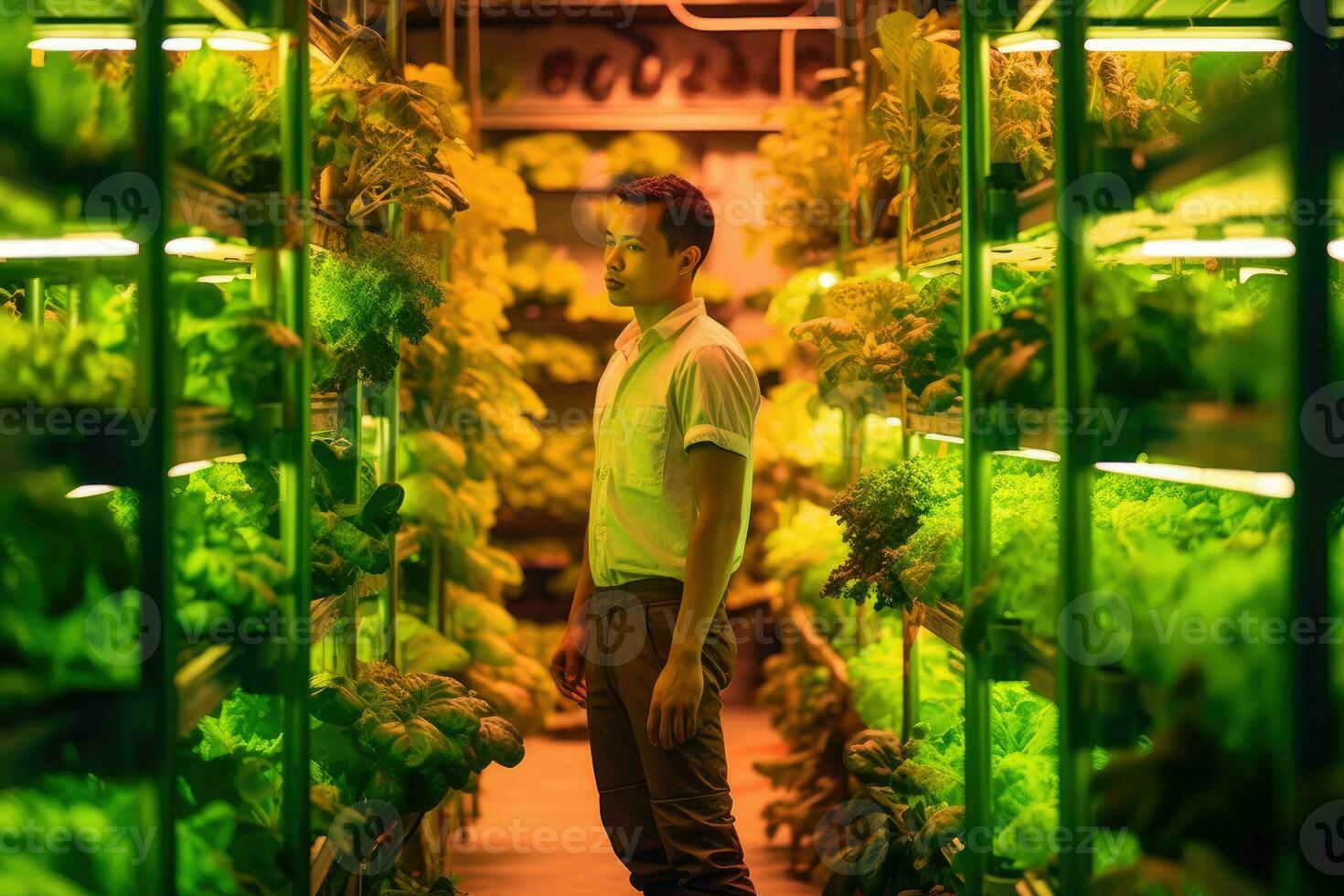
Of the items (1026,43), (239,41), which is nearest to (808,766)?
(1026,43)

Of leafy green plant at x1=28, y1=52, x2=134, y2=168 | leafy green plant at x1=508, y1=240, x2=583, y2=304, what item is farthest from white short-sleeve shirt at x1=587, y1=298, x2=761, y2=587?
leafy green plant at x1=508, y1=240, x2=583, y2=304

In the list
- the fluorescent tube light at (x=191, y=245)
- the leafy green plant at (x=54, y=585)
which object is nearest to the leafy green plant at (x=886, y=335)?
the fluorescent tube light at (x=191, y=245)

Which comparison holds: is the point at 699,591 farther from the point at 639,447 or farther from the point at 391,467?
the point at 391,467

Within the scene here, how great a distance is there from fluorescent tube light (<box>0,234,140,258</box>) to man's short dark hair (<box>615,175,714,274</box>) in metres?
1.33

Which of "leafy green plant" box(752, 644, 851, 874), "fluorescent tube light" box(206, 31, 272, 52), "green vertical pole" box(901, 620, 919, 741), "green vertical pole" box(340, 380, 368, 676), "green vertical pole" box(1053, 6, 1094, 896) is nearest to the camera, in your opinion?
"green vertical pole" box(1053, 6, 1094, 896)

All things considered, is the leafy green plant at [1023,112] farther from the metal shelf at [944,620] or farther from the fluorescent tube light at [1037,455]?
the metal shelf at [944,620]

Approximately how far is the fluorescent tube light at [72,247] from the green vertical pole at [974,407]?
1.33 meters

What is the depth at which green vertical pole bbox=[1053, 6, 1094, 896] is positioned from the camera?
1.78m

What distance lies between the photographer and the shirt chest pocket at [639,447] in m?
2.72

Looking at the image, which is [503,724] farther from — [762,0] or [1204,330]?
[762,0]

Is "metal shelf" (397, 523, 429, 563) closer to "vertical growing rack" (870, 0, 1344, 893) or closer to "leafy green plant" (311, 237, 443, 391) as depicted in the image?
"leafy green plant" (311, 237, 443, 391)

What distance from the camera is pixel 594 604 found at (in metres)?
2.80

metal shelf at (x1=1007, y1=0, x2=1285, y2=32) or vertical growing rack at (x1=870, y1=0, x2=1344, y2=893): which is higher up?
metal shelf at (x1=1007, y1=0, x2=1285, y2=32)

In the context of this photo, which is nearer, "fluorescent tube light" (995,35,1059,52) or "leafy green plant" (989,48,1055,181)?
"fluorescent tube light" (995,35,1059,52)
